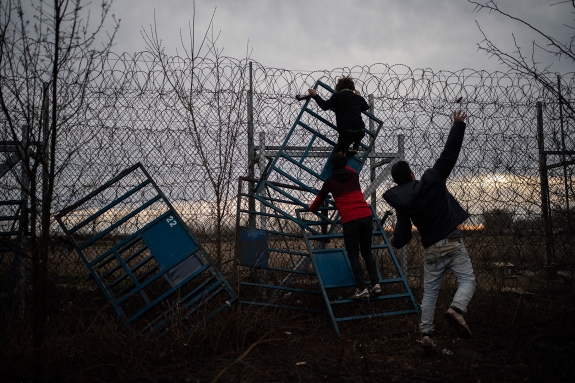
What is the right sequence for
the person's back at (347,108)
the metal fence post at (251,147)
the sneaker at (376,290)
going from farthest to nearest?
the metal fence post at (251,147)
the person's back at (347,108)
the sneaker at (376,290)

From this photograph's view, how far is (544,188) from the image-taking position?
222 inches

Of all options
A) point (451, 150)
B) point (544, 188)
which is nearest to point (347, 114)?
point (451, 150)

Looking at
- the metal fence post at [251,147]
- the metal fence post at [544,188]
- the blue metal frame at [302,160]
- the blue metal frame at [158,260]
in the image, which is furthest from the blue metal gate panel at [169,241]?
the metal fence post at [544,188]

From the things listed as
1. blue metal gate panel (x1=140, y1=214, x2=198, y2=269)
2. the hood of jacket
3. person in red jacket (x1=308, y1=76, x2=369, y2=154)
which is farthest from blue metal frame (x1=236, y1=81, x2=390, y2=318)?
the hood of jacket

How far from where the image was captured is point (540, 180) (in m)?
5.82

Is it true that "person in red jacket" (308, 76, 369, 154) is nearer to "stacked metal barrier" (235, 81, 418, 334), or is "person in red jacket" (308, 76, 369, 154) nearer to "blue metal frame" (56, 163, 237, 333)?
"stacked metal barrier" (235, 81, 418, 334)

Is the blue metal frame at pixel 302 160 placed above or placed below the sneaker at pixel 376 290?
above

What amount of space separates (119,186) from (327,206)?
234 centimetres

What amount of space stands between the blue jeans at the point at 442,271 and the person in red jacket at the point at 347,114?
187 centimetres

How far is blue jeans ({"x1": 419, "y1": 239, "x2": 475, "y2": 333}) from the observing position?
→ 12.4 feet

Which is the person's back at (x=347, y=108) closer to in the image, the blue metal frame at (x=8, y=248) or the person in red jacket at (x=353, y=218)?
the person in red jacket at (x=353, y=218)

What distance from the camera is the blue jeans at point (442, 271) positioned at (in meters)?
3.78

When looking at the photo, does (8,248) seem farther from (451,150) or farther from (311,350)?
(451,150)

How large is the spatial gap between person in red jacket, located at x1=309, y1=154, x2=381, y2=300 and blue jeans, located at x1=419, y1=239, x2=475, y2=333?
0.75 m
